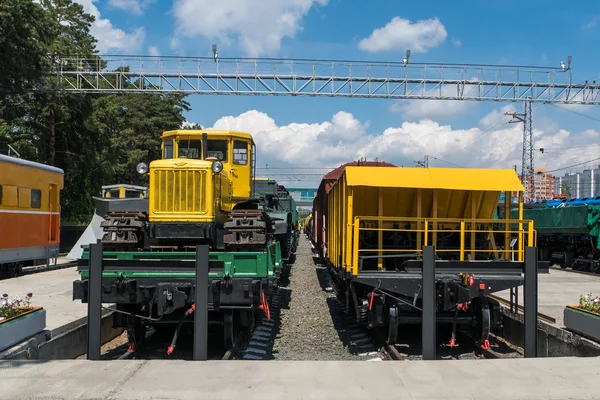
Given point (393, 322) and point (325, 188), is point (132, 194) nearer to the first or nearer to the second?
point (325, 188)

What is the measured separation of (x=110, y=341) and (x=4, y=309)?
2638mm

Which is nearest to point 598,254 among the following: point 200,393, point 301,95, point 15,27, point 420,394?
point 301,95

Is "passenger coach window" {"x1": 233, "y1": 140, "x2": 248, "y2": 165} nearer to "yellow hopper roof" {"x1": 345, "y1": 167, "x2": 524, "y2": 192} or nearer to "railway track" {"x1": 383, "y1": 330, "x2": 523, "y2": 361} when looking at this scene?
"yellow hopper roof" {"x1": 345, "y1": 167, "x2": 524, "y2": 192}

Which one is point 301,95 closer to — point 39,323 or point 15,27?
point 15,27

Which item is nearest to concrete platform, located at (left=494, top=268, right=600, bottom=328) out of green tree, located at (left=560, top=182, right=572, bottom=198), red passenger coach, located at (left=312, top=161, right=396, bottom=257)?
red passenger coach, located at (left=312, top=161, right=396, bottom=257)

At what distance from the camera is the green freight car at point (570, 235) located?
19234 mm

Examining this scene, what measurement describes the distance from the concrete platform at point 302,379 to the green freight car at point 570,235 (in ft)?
47.9

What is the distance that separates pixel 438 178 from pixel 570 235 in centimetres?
1621

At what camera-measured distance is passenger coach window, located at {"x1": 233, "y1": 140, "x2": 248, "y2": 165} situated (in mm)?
10094

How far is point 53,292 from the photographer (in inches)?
494

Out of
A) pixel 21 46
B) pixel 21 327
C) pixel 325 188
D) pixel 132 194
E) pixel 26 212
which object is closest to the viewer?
pixel 21 327

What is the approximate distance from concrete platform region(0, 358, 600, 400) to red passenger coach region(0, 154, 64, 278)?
32.0 ft

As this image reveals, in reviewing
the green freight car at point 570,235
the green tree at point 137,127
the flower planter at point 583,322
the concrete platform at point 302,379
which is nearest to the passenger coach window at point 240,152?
the concrete platform at point 302,379

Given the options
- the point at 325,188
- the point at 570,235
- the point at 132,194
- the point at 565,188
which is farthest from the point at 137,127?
the point at 565,188
